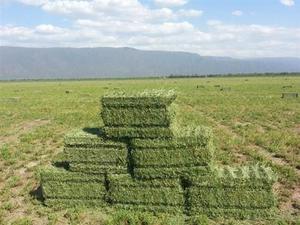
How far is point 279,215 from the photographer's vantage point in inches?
484

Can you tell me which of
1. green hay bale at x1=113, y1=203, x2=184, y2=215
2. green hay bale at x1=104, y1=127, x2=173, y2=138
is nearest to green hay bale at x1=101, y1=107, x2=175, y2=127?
green hay bale at x1=104, y1=127, x2=173, y2=138

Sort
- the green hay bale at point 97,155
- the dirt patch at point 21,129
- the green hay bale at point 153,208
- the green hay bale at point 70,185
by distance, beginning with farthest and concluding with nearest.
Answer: the dirt patch at point 21,129
the green hay bale at point 70,185
the green hay bale at point 97,155
the green hay bale at point 153,208

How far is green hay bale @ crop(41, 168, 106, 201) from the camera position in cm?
1316

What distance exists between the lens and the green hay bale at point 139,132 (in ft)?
41.4

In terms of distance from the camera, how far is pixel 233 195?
12.3m

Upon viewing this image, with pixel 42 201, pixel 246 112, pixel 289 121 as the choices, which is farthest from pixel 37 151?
pixel 246 112

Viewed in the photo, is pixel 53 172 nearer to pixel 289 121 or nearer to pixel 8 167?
pixel 8 167

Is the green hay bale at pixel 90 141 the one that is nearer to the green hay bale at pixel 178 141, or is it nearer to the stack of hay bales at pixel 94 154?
the stack of hay bales at pixel 94 154

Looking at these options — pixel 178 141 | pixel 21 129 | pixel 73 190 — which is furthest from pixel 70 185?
pixel 21 129

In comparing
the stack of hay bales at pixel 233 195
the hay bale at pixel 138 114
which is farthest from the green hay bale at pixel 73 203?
the stack of hay bales at pixel 233 195

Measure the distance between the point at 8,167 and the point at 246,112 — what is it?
21522mm

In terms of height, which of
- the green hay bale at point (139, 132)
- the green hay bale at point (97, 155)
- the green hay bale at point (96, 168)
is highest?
the green hay bale at point (139, 132)

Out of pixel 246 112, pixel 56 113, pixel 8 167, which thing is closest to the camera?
pixel 8 167

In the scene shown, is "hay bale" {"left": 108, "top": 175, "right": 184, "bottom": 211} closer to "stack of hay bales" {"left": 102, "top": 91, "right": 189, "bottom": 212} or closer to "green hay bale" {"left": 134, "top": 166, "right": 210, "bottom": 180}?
"stack of hay bales" {"left": 102, "top": 91, "right": 189, "bottom": 212}
